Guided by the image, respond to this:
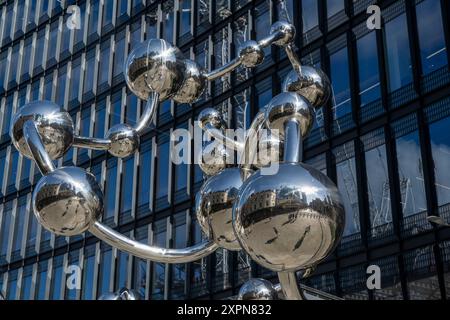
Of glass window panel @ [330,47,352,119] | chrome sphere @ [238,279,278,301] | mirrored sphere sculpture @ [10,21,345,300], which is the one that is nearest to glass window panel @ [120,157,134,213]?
glass window panel @ [330,47,352,119]

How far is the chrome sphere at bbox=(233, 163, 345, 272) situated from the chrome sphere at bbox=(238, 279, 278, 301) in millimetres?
1845

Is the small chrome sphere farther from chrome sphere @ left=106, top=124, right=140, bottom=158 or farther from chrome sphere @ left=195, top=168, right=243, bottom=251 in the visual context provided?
chrome sphere @ left=195, top=168, right=243, bottom=251

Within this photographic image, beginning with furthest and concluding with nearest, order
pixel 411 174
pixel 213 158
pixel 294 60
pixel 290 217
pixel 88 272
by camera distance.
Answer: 1. pixel 88 272
2. pixel 411 174
3. pixel 213 158
4. pixel 294 60
5. pixel 290 217

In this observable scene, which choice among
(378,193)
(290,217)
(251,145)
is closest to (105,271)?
(378,193)

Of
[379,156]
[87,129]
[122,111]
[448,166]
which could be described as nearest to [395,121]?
[379,156]

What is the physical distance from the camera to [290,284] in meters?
2.76

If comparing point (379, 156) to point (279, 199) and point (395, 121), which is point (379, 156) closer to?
point (395, 121)

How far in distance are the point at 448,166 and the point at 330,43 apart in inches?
228

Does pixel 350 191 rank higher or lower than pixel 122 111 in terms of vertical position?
lower

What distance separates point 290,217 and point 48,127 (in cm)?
158

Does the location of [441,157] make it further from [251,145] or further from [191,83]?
[251,145]

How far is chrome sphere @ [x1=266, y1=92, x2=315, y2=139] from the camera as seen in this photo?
3.38 m

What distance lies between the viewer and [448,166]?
18172 mm

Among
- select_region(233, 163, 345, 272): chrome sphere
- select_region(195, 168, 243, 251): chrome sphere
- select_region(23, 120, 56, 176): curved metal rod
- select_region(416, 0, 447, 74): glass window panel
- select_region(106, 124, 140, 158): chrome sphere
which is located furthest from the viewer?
select_region(416, 0, 447, 74): glass window panel
